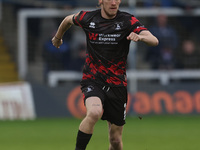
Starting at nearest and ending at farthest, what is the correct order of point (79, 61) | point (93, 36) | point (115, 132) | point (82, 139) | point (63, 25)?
point (82, 139), point (93, 36), point (115, 132), point (63, 25), point (79, 61)

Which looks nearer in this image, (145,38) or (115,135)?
(145,38)

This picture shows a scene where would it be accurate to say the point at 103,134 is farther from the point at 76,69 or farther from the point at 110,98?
the point at 76,69

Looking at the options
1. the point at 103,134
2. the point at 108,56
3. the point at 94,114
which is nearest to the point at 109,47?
the point at 108,56

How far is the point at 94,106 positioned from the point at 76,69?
12155mm

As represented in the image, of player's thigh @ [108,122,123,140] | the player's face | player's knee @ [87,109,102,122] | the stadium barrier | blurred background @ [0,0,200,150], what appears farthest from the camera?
the stadium barrier

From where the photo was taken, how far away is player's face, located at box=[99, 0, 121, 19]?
768 centimetres

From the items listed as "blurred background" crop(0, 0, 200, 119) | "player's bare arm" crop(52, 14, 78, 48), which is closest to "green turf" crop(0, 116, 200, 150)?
"blurred background" crop(0, 0, 200, 119)

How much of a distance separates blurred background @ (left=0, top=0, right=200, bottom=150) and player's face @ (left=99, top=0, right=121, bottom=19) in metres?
7.02

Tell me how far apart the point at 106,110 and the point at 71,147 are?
2894 millimetres

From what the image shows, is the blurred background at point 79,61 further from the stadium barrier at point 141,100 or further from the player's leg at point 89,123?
the player's leg at point 89,123

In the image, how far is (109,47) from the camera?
777cm

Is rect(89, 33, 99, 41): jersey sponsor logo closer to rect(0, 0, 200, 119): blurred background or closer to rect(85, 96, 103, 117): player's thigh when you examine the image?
rect(85, 96, 103, 117): player's thigh

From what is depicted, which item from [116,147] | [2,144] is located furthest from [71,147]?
[116,147]

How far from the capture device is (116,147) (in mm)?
8234
